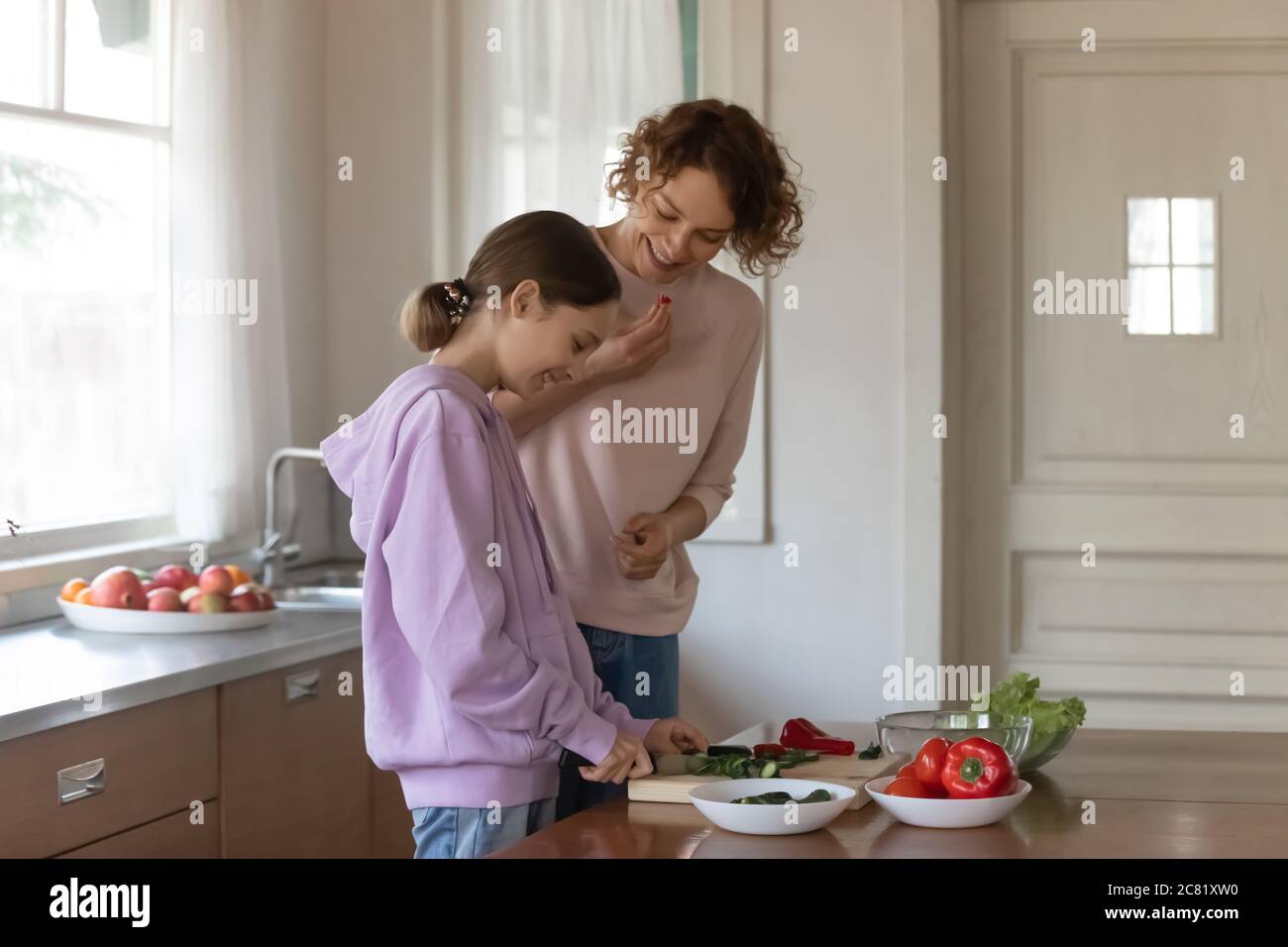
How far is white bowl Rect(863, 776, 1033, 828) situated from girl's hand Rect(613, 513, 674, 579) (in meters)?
0.45

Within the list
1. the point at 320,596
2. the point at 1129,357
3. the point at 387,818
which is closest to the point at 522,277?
the point at 387,818

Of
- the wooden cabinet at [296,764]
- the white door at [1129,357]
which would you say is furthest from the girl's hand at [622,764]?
the white door at [1129,357]

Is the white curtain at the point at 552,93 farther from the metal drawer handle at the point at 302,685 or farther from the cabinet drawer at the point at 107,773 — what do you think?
the cabinet drawer at the point at 107,773

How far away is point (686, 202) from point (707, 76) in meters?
1.60

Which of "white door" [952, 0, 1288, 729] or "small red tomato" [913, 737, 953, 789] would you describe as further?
"white door" [952, 0, 1288, 729]

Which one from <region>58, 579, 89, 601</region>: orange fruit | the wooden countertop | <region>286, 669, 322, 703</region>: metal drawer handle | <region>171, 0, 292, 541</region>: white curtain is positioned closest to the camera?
the wooden countertop

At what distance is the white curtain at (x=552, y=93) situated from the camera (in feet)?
11.1

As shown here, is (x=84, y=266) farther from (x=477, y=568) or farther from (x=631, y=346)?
(x=477, y=568)

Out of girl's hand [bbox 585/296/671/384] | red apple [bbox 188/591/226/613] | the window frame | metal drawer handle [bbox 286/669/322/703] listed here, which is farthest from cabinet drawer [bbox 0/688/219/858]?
the window frame

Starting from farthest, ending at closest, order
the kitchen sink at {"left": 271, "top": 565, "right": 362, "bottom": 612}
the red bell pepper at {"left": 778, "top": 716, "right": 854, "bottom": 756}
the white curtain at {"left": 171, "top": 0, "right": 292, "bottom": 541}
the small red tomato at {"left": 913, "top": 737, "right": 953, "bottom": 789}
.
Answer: the white curtain at {"left": 171, "top": 0, "right": 292, "bottom": 541} → the kitchen sink at {"left": 271, "top": 565, "right": 362, "bottom": 612} → the red bell pepper at {"left": 778, "top": 716, "right": 854, "bottom": 756} → the small red tomato at {"left": 913, "top": 737, "right": 953, "bottom": 789}

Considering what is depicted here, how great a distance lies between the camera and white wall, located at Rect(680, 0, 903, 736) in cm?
322

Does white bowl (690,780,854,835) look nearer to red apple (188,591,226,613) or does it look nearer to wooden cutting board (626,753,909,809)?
wooden cutting board (626,753,909,809)

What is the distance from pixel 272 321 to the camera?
130 inches

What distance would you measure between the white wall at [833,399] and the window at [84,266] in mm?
1257
